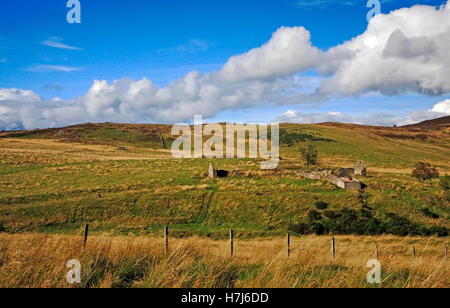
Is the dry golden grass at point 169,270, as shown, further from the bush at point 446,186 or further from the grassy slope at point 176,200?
the bush at point 446,186

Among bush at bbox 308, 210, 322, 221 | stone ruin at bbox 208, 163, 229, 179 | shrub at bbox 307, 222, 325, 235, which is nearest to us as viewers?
shrub at bbox 307, 222, 325, 235

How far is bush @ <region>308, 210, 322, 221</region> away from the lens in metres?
32.2

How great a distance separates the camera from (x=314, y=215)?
32.6 m

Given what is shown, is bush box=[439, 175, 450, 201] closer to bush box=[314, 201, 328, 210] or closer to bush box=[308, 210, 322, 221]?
bush box=[314, 201, 328, 210]

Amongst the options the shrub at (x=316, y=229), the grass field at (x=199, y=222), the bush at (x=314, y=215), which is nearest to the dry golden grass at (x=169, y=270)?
the grass field at (x=199, y=222)

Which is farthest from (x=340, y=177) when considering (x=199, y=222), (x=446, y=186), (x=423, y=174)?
(x=199, y=222)

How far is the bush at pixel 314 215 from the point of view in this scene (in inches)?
1269

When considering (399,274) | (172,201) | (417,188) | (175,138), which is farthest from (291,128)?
(399,274)

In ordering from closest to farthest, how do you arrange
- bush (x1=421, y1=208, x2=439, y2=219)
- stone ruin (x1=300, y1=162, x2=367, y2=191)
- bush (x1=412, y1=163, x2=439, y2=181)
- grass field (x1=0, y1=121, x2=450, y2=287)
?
1. grass field (x1=0, y1=121, x2=450, y2=287)
2. bush (x1=421, y1=208, x2=439, y2=219)
3. stone ruin (x1=300, y1=162, x2=367, y2=191)
4. bush (x1=412, y1=163, x2=439, y2=181)

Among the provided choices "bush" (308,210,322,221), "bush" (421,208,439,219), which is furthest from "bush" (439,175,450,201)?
"bush" (308,210,322,221)

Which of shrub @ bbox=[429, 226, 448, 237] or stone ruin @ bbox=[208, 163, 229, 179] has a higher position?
stone ruin @ bbox=[208, 163, 229, 179]

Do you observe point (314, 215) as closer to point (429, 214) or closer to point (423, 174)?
point (429, 214)
